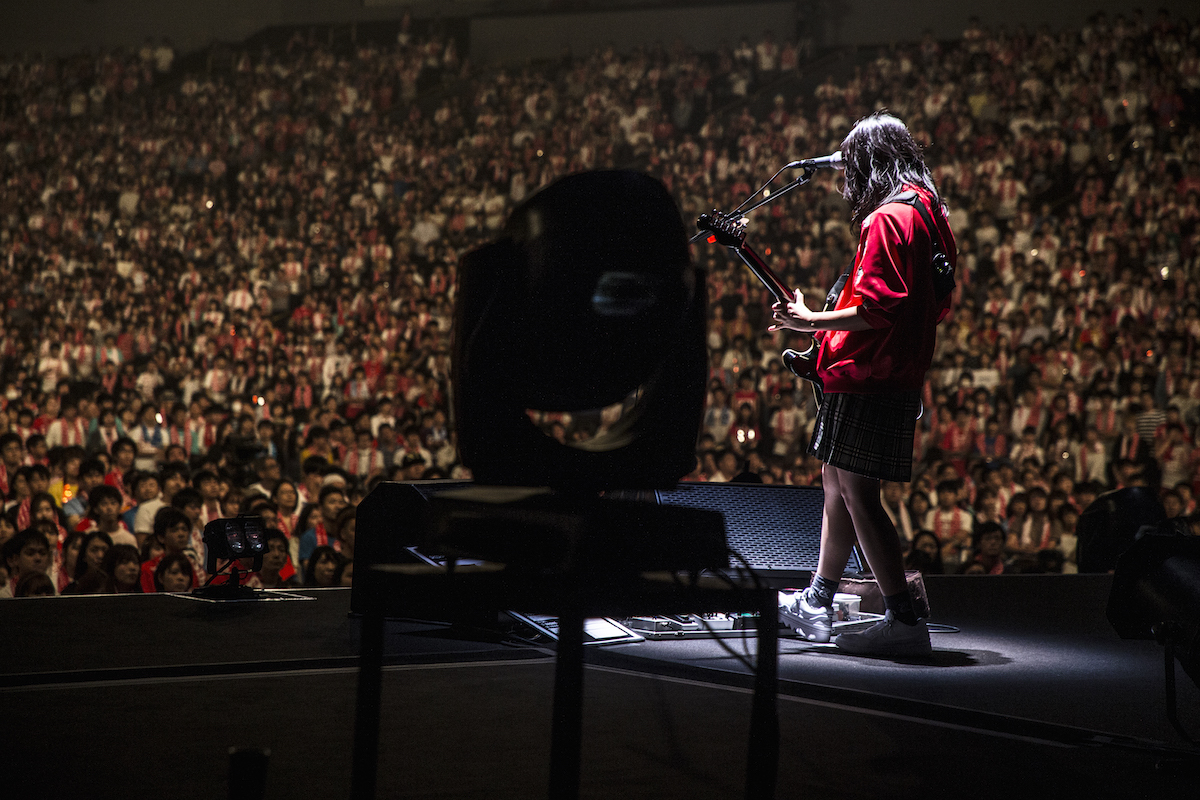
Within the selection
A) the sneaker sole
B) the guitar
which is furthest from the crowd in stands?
the guitar

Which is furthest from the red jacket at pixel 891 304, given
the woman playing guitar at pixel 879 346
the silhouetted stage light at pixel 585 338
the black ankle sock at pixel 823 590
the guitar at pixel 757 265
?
the silhouetted stage light at pixel 585 338

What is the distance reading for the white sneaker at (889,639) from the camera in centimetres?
215

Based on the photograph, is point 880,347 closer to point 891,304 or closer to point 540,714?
point 891,304

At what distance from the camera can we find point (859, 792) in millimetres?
1366

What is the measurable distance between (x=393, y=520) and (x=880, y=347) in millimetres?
1124

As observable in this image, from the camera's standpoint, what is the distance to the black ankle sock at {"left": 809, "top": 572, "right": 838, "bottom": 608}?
A: 222cm

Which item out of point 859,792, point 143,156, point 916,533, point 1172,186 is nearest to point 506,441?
point 859,792

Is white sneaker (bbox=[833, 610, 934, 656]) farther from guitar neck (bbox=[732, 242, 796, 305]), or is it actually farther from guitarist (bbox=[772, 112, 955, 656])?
guitar neck (bbox=[732, 242, 796, 305])

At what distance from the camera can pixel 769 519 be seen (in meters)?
2.67

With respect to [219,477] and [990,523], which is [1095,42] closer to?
[990,523]

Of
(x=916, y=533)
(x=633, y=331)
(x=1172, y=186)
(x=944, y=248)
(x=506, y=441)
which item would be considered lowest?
(x=916, y=533)

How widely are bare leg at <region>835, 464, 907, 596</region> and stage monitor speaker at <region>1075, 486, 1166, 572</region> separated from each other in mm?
646

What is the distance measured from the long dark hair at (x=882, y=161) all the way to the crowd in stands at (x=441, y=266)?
271 centimetres

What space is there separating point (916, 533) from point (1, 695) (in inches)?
152
